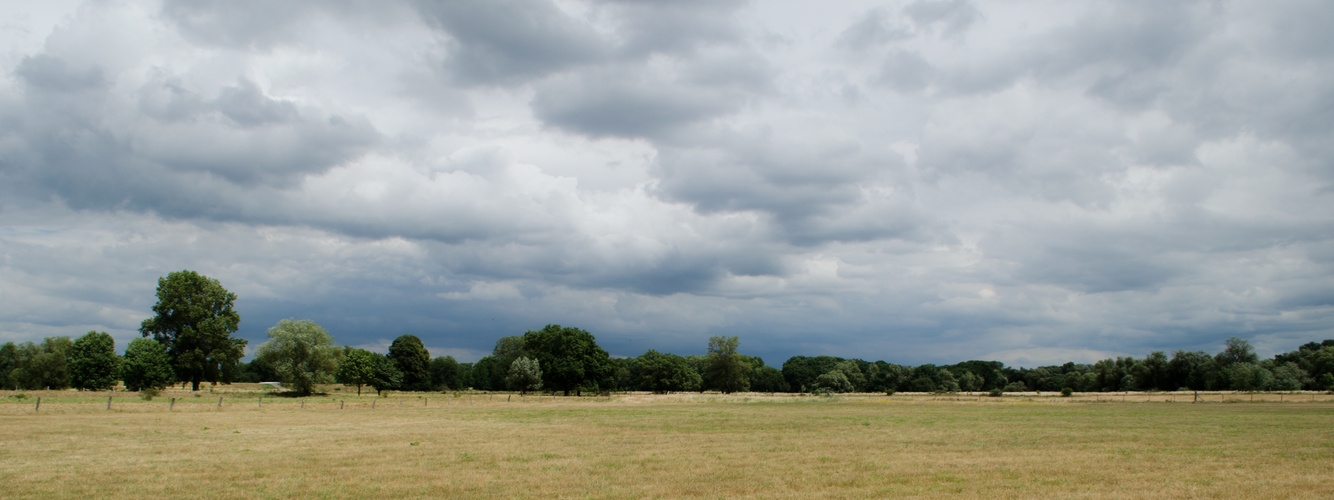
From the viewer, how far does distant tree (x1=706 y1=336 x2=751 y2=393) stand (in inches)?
5645

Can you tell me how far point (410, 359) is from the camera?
114812 mm

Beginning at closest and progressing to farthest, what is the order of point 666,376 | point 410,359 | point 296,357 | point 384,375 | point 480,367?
point 296,357 < point 384,375 < point 410,359 < point 666,376 < point 480,367

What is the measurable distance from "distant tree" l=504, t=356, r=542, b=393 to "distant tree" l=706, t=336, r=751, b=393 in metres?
50.1

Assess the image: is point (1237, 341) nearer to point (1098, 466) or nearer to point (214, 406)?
point (1098, 466)

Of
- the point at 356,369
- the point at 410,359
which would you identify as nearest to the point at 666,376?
the point at 410,359

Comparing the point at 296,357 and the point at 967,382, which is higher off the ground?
the point at 296,357

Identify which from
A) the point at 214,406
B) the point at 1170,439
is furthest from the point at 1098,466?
the point at 214,406

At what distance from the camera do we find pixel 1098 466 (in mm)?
20375

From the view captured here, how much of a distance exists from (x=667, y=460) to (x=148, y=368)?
77610mm

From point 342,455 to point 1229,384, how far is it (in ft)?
455

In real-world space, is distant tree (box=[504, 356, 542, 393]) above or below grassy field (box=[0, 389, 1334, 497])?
above

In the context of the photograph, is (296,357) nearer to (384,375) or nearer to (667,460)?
(384,375)

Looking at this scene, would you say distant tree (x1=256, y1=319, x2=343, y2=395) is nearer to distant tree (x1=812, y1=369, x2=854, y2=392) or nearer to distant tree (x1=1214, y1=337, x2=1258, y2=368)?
distant tree (x1=812, y1=369, x2=854, y2=392)

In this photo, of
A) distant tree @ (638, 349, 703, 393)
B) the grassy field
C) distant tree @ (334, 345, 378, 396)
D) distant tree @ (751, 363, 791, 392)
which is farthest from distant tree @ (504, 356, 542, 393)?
distant tree @ (751, 363, 791, 392)
